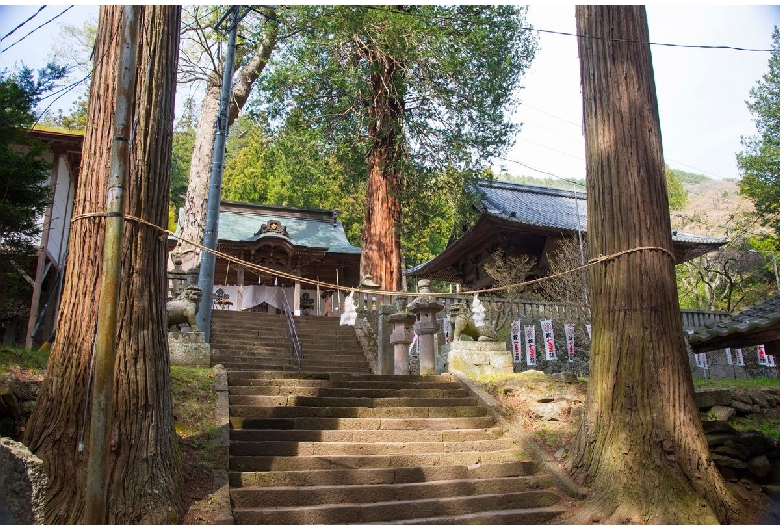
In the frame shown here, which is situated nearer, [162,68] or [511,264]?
[162,68]

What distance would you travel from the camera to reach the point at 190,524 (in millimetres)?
4504

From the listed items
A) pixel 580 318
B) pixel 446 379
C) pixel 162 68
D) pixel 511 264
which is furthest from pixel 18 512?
pixel 511 264

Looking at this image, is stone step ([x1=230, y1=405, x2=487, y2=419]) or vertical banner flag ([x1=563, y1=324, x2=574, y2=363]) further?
vertical banner flag ([x1=563, y1=324, x2=574, y2=363])

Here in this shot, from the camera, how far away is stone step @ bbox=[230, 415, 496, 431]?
264 inches

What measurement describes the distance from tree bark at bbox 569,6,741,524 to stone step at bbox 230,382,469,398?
2.58 metres

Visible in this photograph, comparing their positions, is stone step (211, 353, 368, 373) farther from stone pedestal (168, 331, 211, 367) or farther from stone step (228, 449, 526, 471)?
stone step (228, 449, 526, 471)

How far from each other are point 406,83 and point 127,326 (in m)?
11.6

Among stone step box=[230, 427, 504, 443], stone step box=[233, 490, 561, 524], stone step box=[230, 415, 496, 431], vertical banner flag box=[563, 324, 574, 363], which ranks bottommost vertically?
stone step box=[233, 490, 561, 524]

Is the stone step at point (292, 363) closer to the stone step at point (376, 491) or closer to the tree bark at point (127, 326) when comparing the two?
the stone step at point (376, 491)

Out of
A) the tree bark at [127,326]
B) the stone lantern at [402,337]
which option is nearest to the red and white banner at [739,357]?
the stone lantern at [402,337]

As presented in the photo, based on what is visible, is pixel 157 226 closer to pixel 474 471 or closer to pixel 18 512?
pixel 18 512

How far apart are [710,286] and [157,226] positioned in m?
26.0

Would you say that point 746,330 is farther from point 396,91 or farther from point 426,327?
point 396,91

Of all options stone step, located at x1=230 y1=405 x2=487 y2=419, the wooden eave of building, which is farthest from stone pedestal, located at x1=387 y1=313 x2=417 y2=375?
the wooden eave of building
